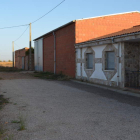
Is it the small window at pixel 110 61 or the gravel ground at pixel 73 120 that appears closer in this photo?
the gravel ground at pixel 73 120

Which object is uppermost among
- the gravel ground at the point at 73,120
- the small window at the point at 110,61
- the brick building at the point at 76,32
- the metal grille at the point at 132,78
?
the brick building at the point at 76,32

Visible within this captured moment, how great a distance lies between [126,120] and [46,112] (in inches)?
95.5

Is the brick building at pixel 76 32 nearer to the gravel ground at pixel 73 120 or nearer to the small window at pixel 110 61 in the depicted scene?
the small window at pixel 110 61

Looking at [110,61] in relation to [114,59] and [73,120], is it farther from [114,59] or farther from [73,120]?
[73,120]

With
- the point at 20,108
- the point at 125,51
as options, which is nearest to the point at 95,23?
the point at 125,51

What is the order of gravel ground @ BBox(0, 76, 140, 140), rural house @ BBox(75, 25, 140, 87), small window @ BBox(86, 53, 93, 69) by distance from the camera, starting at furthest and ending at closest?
small window @ BBox(86, 53, 93, 69), rural house @ BBox(75, 25, 140, 87), gravel ground @ BBox(0, 76, 140, 140)

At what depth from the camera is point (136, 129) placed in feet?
15.9

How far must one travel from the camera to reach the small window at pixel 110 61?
43.3 feet

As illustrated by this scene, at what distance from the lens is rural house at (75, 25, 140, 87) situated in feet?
38.7

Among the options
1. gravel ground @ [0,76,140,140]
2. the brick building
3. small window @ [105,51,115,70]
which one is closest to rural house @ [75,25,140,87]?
small window @ [105,51,115,70]

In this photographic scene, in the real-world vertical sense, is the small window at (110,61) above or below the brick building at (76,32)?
below

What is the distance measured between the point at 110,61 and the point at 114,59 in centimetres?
62

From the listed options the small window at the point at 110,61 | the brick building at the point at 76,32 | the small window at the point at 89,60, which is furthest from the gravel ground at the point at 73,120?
the brick building at the point at 76,32

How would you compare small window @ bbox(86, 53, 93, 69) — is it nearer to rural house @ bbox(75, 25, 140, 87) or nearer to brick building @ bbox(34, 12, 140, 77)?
rural house @ bbox(75, 25, 140, 87)
